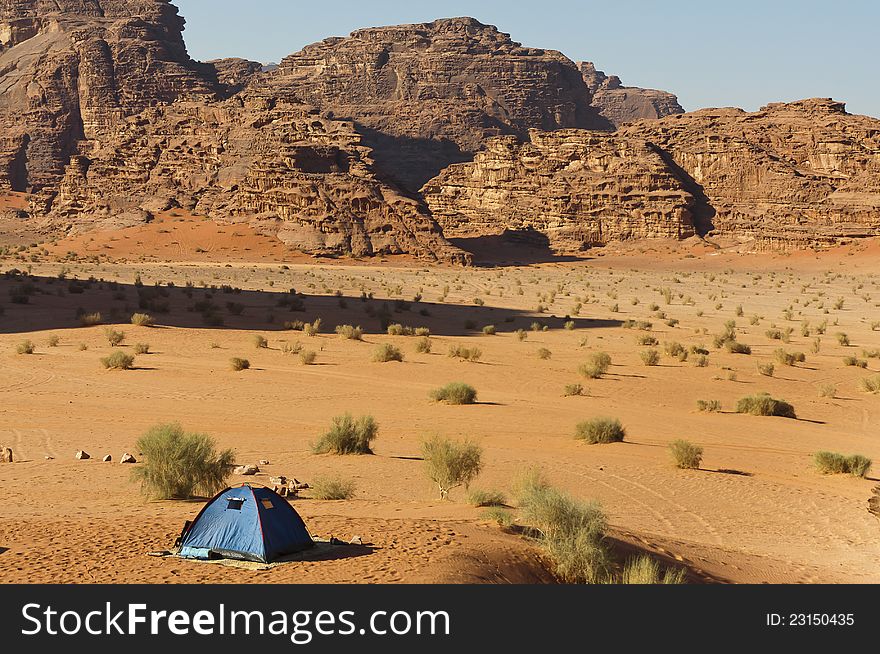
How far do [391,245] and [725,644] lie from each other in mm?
75650

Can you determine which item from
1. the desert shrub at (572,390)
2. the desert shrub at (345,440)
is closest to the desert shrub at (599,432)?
the desert shrub at (345,440)

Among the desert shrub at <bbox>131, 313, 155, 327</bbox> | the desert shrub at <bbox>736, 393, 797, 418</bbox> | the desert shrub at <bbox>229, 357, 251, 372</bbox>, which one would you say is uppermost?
the desert shrub at <bbox>131, 313, 155, 327</bbox>

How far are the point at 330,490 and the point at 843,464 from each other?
27.1 ft

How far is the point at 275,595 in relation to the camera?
7961 millimetres

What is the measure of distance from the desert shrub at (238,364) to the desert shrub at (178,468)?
11681 mm

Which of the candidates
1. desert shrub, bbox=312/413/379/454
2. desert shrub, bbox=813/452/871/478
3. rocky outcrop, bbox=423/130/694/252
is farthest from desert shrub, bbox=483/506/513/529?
rocky outcrop, bbox=423/130/694/252

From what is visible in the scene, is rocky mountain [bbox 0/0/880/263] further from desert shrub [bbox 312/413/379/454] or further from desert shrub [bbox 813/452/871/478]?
desert shrub [bbox 813/452/871/478]

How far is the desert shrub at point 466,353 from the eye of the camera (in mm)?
27766

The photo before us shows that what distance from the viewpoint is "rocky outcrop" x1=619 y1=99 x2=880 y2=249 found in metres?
91.4

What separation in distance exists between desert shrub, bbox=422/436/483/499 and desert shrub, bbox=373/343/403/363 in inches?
526

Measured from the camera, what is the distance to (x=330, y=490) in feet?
42.1

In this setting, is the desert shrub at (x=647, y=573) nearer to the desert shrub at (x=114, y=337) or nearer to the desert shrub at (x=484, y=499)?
the desert shrub at (x=484, y=499)

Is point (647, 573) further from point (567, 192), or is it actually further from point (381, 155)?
point (381, 155)

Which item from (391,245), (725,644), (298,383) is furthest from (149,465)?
(391,245)
